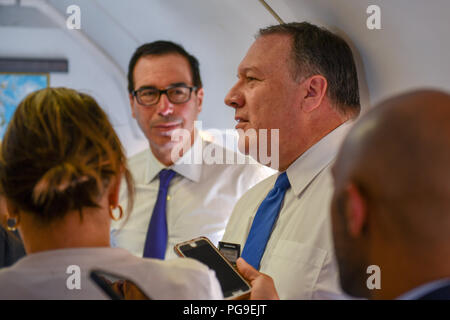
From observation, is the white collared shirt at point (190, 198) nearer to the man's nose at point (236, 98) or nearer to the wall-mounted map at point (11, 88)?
the man's nose at point (236, 98)

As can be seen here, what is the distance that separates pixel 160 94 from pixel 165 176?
38cm

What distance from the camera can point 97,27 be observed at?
10.2 feet

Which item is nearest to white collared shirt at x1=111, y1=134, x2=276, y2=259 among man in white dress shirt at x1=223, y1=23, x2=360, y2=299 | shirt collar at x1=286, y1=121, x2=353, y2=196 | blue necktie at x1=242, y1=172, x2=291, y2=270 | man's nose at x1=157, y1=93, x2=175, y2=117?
man's nose at x1=157, y1=93, x2=175, y2=117

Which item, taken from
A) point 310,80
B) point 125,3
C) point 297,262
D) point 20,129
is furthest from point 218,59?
point 20,129

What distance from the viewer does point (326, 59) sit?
161cm

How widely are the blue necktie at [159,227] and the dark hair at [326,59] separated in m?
0.87

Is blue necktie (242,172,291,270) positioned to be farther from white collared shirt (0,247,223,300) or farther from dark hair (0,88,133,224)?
dark hair (0,88,133,224)

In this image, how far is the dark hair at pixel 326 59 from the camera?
1603 mm

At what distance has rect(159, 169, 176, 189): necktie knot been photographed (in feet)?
7.18

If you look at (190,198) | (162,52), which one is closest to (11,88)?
(162,52)

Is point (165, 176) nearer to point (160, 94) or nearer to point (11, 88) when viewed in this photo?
point (160, 94)

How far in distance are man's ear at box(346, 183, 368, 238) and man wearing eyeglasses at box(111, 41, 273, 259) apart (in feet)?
4.57
